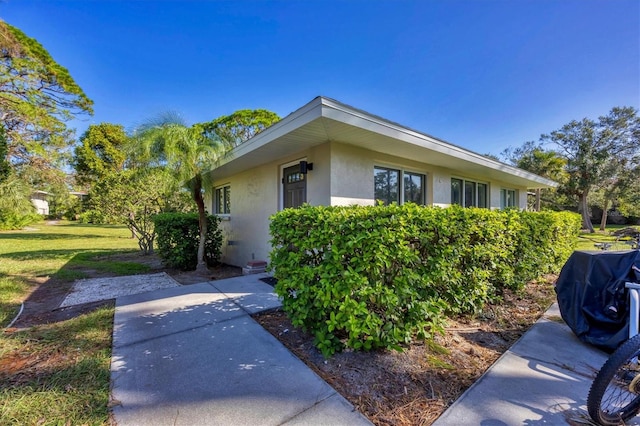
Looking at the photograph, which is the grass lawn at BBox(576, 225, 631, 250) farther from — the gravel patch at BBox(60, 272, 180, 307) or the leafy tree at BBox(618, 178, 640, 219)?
the gravel patch at BBox(60, 272, 180, 307)

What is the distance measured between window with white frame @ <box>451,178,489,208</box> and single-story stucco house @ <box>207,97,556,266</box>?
30 millimetres

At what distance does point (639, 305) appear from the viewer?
2.26 metres

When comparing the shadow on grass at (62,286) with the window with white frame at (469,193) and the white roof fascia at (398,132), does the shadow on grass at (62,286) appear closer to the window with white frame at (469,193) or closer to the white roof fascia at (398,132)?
the white roof fascia at (398,132)

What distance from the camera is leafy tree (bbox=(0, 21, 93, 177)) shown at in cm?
1127

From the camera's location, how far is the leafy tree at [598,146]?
61.5 feet

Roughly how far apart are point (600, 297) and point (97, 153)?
92.3ft

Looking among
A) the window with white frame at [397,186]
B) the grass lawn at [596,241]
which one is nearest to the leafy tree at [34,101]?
the window with white frame at [397,186]

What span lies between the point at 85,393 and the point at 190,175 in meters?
4.26

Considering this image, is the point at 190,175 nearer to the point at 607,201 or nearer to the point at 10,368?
the point at 10,368

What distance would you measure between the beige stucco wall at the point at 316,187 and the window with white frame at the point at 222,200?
0.27 m

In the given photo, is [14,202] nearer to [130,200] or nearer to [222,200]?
[130,200]

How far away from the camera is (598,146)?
19281mm

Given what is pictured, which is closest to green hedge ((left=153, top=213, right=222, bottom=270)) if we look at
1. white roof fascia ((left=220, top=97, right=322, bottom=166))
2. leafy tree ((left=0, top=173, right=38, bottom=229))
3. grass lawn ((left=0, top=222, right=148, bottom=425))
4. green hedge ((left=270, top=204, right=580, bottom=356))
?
white roof fascia ((left=220, top=97, right=322, bottom=166))

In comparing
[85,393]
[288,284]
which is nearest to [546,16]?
[288,284]
